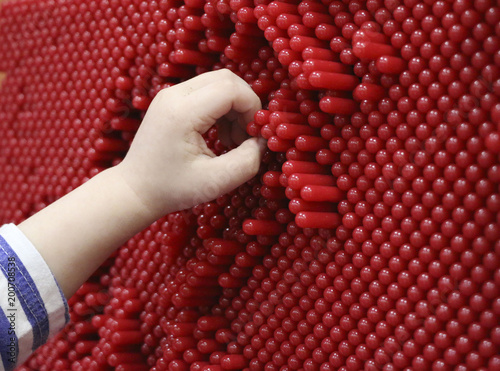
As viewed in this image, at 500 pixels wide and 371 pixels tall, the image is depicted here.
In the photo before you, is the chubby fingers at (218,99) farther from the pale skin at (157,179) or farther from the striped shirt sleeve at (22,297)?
the striped shirt sleeve at (22,297)

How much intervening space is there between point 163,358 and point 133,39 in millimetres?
268

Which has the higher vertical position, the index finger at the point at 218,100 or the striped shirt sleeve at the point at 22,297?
the index finger at the point at 218,100

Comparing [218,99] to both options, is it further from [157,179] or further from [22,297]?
[22,297]

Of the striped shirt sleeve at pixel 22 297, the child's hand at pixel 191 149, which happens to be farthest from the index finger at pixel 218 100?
the striped shirt sleeve at pixel 22 297

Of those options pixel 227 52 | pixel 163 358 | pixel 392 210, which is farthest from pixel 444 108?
pixel 163 358

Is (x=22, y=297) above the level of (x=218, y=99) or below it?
below

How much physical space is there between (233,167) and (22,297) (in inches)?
6.7

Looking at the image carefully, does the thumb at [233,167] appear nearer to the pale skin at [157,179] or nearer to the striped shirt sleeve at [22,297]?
the pale skin at [157,179]

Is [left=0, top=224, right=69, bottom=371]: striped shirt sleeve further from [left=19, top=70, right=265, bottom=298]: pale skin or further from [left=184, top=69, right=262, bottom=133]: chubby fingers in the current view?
[left=184, top=69, right=262, bottom=133]: chubby fingers

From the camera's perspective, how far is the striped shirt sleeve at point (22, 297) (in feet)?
1.40

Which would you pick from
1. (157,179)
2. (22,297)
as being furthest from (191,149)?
(22,297)

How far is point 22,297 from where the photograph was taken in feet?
1.41

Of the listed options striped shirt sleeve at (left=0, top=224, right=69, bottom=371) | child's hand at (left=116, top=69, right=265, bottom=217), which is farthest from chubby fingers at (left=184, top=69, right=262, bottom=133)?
striped shirt sleeve at (left=0, top=224, right=69, bottom=371)

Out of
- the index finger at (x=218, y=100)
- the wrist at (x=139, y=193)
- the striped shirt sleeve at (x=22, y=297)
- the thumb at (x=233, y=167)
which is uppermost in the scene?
the index finger at (x=218, y=100)
